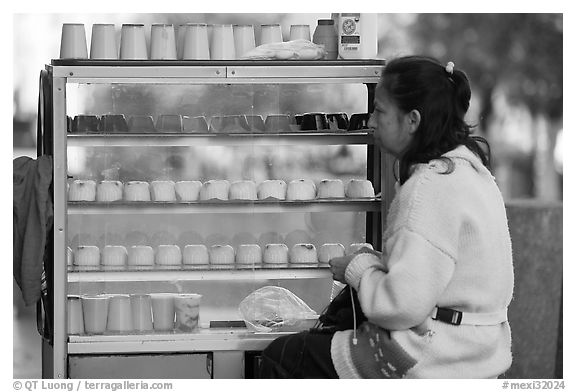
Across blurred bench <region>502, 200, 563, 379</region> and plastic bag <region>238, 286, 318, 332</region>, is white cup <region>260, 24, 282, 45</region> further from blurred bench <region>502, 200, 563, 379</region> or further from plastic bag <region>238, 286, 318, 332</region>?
blurred bench <region>502, 200, 563, 379</region>

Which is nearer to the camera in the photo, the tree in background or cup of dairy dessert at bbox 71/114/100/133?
cup of dairy dessert at bbox 71/114/100/133

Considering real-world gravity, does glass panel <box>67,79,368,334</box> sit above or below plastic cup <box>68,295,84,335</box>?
above

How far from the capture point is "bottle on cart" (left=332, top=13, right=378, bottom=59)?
510cm

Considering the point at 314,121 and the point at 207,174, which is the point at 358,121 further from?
the point at 207,174

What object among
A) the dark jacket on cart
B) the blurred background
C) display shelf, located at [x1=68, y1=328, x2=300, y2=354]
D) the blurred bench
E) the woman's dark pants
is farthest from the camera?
the blurred background

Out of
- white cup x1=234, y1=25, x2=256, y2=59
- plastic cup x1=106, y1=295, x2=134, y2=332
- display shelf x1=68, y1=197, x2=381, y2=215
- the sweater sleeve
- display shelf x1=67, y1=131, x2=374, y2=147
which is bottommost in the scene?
plastic cup x1=106, y1=295, x2=134, y2=332

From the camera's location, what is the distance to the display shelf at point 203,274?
5090mm

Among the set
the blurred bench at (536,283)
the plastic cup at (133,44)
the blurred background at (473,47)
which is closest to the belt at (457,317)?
the plastic cup at (133,44)

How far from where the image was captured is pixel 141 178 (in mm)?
5184

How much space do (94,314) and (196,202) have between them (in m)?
0.71

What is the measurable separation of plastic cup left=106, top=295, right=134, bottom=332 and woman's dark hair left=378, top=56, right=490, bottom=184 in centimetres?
160

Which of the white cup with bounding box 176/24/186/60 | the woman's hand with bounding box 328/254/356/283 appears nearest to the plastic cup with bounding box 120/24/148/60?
the white cup with bounding box 176/24/186/60

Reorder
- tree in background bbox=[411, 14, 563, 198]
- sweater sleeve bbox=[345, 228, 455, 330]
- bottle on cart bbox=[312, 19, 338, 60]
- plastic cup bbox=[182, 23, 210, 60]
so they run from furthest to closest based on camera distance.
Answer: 1. tree in background bbox=[411, 14, 563, 198]
2. bottle on cart bbox=[312, 19, 338, 60]
3. plastic cup bbox=[182, 23, 210, 60]
4. sweater sleeve bbox=[345, 228, 455, 330]

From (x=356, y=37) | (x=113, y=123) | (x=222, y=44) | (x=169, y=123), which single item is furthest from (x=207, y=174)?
(x=356, y=37)
